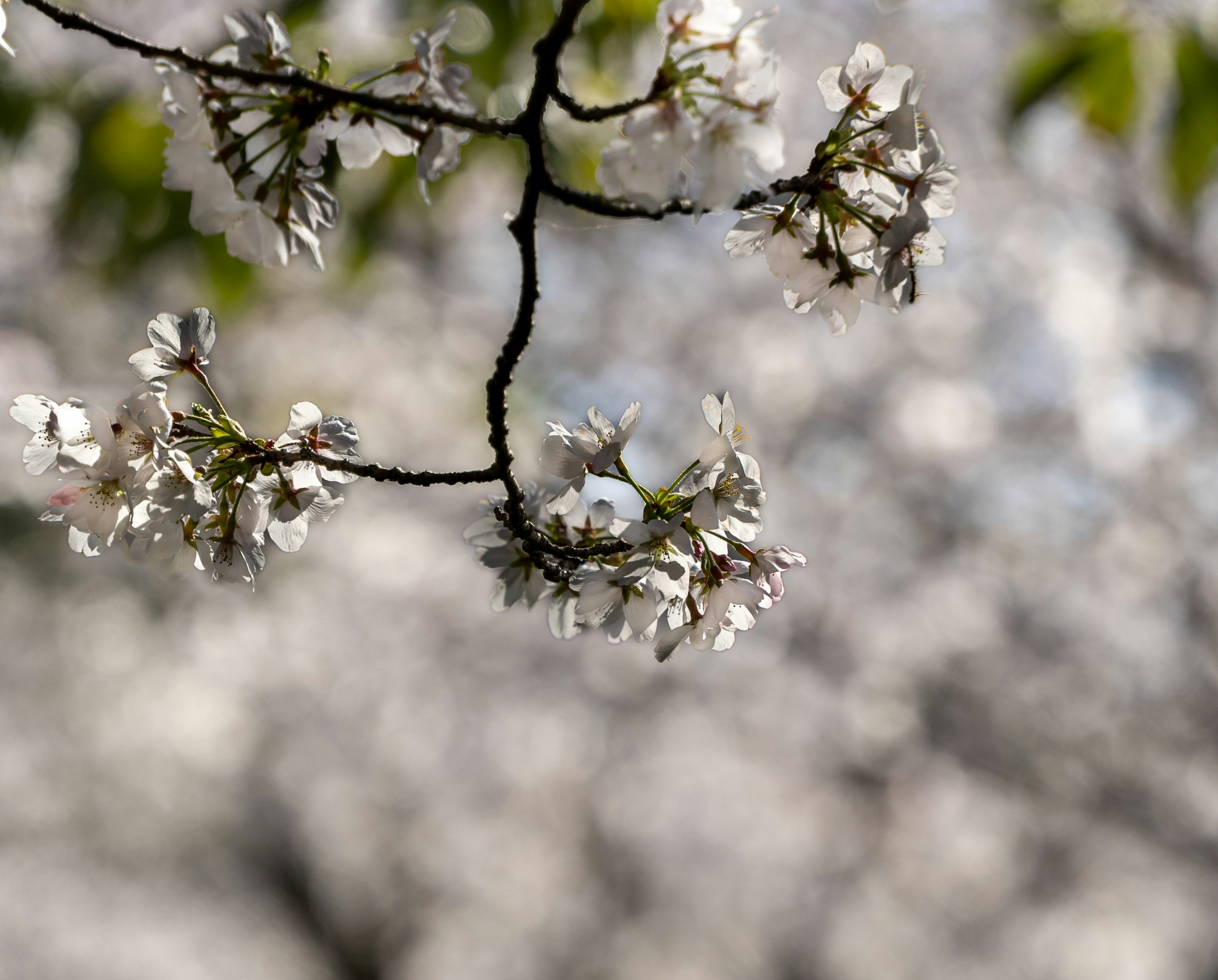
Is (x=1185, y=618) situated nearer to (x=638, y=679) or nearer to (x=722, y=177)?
(x=638, y=679)

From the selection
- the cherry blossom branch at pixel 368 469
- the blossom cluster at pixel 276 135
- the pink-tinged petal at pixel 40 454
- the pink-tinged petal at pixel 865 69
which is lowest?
the pink-tinged petal at pixel 40 454

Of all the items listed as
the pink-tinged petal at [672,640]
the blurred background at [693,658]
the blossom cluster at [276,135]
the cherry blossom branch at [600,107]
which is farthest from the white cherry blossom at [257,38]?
the blurred background at [693,658]

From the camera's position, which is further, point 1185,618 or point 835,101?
point 1185,618

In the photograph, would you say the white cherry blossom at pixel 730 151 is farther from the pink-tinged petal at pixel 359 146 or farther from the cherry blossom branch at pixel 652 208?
the pink-tinged petal at pixel 359 146

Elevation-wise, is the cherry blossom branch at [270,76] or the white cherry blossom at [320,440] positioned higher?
the cherry blossom branch at [270,76]

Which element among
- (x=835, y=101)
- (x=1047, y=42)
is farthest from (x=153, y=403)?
(x=1047, y=42)

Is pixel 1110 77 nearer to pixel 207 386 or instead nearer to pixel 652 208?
pixel 652 208
